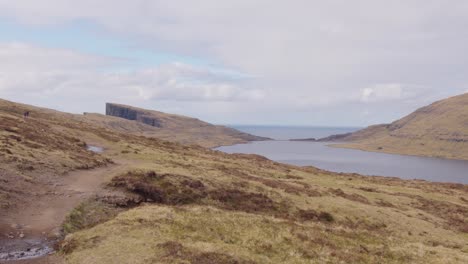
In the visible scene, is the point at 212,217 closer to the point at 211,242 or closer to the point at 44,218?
the point at 211,242

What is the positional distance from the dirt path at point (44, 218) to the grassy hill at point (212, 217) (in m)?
0.57

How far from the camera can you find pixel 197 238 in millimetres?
24047

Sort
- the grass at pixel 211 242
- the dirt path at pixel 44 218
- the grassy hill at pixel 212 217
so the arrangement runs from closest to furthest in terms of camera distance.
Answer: the grass at pixel 211 242
the dirt path at pixel 44 218
the grassy hill at pixel 212 217

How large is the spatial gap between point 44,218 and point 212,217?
1175 cm

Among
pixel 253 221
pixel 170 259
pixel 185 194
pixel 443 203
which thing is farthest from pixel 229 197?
pixel 443 203

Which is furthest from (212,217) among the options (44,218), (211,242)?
(44,218)

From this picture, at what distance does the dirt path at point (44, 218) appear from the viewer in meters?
22.0

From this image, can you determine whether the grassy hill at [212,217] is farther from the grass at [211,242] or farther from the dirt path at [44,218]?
the dirt path at [44,218]

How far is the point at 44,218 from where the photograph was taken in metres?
26.4

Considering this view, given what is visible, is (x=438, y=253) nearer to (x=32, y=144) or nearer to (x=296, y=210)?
(x=296, y=210)

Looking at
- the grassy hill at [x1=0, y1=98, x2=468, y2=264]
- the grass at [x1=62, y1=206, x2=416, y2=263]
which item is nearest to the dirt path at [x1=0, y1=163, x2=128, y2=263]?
the grassy hill at [x1=0, y1=98, x2=468, y2=264]

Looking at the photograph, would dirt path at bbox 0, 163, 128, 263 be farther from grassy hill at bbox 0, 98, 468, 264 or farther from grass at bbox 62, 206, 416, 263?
grass at bbox 62, 206, 416, 263

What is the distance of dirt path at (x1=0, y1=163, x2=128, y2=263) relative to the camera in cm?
2198

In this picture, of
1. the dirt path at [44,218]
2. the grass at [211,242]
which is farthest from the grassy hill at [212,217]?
the dirt path at [44,218]
